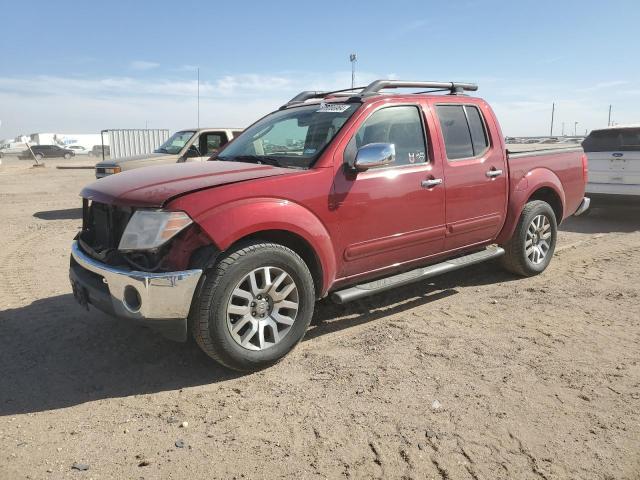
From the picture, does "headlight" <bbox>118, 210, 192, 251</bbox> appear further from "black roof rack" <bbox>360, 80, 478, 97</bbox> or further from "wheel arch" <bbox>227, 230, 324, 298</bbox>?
"black roof rack" <bbox>360, 80, 478, 97</bbox>

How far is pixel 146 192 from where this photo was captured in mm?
3275

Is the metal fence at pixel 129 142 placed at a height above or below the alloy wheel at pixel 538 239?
above

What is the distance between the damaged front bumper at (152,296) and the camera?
303cm

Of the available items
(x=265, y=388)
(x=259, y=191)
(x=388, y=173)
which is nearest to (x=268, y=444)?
(x=265, y=388)

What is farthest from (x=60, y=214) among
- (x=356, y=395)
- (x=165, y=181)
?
(x=356, y=395)

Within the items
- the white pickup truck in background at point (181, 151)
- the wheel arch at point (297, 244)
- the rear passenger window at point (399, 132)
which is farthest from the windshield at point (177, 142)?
the wheel arch at point (297, 244)

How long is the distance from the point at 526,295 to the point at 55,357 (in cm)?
416

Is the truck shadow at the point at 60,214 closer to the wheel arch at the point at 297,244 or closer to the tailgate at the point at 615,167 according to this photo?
the wheel arch at the point at 297,244

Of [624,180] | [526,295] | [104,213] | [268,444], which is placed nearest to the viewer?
[268,444]

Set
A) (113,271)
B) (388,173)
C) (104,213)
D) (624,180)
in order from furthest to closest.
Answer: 1. (624,180)
2. (388,173)
3. (104,213)
4. (113,271)

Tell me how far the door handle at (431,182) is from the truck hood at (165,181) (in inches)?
47.7

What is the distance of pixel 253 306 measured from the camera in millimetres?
3391

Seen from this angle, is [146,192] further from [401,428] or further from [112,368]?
[401,428]

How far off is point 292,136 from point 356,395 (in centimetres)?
220
